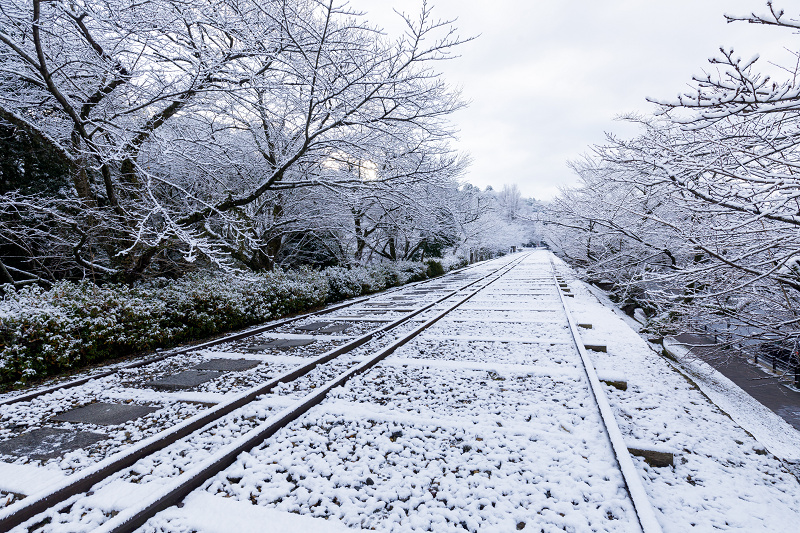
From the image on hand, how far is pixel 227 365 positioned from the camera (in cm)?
527

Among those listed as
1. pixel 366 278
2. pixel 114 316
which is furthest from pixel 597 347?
pixel 366 278

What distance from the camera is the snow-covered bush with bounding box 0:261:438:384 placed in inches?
190

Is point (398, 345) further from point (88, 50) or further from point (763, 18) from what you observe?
point (88, 50)

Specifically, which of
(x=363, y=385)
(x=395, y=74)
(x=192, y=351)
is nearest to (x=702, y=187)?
(x=363, y=385)

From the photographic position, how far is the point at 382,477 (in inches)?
103

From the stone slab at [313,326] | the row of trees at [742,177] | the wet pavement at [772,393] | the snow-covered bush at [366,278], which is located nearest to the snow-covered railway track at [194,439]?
the stone slab at [313,326]

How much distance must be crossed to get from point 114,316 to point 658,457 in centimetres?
712

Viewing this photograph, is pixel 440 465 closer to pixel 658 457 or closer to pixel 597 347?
pixel 658 457

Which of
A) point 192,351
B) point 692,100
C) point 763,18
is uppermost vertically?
point 763,18

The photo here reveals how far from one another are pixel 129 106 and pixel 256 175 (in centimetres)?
450

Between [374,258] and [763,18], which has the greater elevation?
[763,18]

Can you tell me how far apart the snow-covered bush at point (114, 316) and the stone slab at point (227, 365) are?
167 cm

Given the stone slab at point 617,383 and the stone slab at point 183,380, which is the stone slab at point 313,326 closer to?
the stone slab at point 183,380

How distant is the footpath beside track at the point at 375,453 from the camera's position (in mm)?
2221
